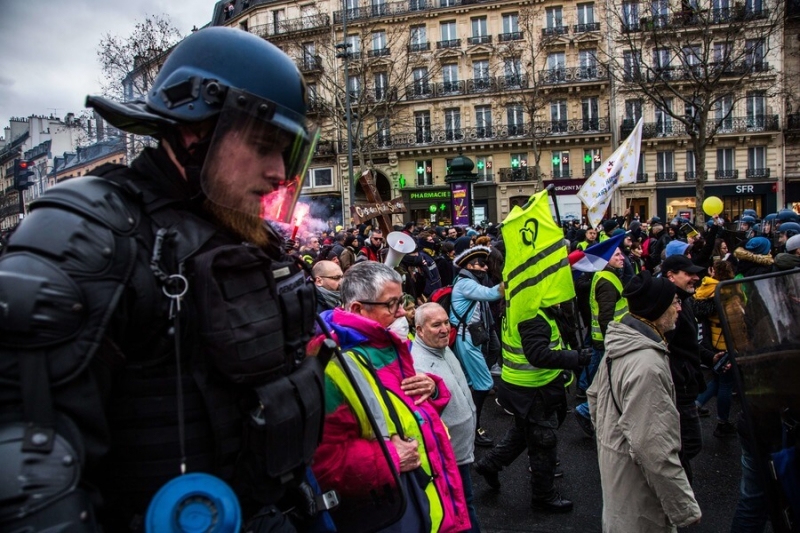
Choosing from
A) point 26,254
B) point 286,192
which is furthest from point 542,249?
point 26,254

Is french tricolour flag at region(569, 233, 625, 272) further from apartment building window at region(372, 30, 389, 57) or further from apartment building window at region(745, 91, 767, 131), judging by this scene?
apartment building window at region(745, 91, 767, 131)

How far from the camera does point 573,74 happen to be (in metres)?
35.4

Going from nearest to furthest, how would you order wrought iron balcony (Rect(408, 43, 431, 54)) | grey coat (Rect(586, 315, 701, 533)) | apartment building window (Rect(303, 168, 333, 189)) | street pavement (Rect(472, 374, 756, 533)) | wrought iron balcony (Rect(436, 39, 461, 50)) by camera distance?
1. grey coat (Rect(586, 315, 701, 533))
2. street pavement (Rect(472, 374, 756, 533))
3. wrought iron balcony (Rect(436, 39, 461, 50))
4. wrought iron balcony (Rect(408, 43, 431, 54))
5. apartment building window (Rect(303, 168, 333, 189))

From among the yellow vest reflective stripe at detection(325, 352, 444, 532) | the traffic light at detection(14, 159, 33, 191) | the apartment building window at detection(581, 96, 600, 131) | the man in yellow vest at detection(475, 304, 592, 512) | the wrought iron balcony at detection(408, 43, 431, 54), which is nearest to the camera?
the yellow vest reflective stripe at detection(325, 352, 444, 532)

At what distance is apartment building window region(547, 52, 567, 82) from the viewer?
35375 mm

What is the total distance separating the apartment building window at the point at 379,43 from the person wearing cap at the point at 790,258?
33281 mm

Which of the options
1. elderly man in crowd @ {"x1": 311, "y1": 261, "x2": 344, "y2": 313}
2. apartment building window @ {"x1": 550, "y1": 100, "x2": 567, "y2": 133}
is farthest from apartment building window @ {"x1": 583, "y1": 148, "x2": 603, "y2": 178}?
elderly man in crowd @ {"x1": 311, "y1": 261, "x2": 344, "y2": 313}

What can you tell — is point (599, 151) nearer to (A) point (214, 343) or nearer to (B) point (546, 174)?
(B) point (546, 174)

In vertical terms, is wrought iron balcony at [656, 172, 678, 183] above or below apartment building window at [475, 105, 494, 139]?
below

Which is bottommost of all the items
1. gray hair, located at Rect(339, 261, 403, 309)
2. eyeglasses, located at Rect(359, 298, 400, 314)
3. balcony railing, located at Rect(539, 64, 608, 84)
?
eyeglasses, located at Rect(359, 298, 400, 314)

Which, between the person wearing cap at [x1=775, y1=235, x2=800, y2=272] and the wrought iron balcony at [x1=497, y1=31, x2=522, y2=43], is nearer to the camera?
the person wearing cap at [x1=775, y1=235, x2=800, y2=272]

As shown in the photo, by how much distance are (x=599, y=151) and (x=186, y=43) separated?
122 ft

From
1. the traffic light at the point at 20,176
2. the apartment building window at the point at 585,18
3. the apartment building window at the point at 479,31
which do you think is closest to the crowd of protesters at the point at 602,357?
the traffic light at the point at 20,176

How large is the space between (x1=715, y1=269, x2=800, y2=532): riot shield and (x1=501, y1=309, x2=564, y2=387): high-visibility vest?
8.16 feet
